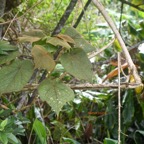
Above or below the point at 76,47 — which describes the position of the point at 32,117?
below

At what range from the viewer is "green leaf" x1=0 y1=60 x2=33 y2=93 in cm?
52

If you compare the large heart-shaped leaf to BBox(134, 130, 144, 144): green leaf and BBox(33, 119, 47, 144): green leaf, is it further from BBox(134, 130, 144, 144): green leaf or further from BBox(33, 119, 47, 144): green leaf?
BBox(134, 130, 144, 144): green leaf

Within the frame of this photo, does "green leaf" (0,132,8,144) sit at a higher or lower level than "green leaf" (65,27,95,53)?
lower

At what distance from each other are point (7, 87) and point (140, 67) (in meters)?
0.91

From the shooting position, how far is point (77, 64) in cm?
54

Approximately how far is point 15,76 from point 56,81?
7 centimetres

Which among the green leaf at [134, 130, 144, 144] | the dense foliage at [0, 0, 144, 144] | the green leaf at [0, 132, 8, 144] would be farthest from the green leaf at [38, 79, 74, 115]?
→ the green leaf at [134, 130, 144, 144]

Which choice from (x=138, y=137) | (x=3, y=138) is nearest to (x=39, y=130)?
(x=3, y=138)

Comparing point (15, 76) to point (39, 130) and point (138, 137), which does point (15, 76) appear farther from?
point (138, 137)

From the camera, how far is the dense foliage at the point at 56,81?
1.74ft

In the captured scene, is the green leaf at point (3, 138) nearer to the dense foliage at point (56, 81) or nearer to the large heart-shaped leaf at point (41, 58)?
the dense foliage at point (56, 81)

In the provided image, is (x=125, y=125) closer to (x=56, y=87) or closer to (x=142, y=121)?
(x=142, y=121)

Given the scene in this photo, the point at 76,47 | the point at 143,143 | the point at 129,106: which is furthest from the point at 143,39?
the point at 76,47

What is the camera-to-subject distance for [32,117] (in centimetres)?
100
